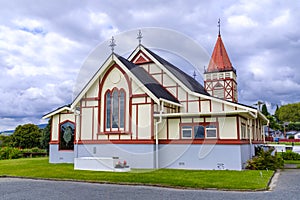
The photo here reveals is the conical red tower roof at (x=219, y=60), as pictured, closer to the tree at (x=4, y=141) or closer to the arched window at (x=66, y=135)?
the arched window at (x=66, y=135)

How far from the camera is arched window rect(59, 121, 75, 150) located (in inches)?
817

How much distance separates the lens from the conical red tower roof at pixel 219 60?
94.3 ft

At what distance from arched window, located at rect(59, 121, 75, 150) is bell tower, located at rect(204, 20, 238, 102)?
1326 centimetres

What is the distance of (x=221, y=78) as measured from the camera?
28.4 meters

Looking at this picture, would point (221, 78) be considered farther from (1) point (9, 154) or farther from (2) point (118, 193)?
(1) point (9, 154)

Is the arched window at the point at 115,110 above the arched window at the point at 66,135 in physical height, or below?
above

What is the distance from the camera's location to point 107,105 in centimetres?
1802

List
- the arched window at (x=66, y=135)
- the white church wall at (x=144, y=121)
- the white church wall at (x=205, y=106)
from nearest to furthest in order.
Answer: the white church wall at (x=144, y=121) < the white church wall at (x=205, y=106) < the arched window at (x=66, y=135)

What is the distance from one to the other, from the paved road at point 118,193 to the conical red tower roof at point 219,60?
18.4 m

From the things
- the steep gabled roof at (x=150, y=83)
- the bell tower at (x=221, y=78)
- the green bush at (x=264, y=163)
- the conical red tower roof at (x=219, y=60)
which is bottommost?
the green bush at (x=264, y=163)

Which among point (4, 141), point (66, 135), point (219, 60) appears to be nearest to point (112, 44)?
point (66, 135)

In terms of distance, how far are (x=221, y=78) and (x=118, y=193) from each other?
20999 millimetres

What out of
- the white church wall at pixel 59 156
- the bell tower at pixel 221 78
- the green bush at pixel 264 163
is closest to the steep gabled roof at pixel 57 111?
the white church wall at pixel 59 156

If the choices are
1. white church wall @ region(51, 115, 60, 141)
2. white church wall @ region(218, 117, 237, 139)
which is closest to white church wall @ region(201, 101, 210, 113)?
white church wall @ region(218, 117, 237, 139)
